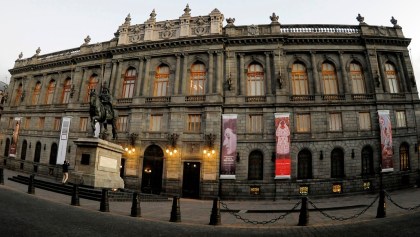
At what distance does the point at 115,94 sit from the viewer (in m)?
26.0

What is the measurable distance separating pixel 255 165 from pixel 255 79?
867 centimetres

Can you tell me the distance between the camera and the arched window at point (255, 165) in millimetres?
21578

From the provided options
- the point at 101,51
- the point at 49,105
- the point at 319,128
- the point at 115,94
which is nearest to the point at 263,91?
the point at 319,128

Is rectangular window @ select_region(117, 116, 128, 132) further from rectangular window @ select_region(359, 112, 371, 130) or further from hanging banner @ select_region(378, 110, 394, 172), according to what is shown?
hanging banner @ select_region(378, 110, 394, 172)

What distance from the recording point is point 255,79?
23938 mm

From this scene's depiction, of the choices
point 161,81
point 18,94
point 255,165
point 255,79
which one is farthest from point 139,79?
point 18,94

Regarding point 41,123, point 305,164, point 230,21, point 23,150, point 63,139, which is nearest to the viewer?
point 305,164

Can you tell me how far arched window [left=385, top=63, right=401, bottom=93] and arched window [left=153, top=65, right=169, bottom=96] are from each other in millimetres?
22615

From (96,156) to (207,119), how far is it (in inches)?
424

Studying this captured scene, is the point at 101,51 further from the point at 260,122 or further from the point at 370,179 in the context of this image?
the point at 370,179

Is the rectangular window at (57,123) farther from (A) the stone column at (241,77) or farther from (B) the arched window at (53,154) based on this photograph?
(A) the stone column at (241,77)

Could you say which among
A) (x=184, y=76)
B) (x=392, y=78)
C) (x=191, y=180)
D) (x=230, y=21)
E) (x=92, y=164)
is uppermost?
(x=230, y=21)

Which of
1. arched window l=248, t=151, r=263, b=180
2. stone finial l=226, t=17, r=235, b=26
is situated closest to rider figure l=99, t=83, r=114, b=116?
arched window l=248, t=151, r=263, b=180

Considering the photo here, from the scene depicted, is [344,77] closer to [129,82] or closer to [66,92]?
[129,82]
